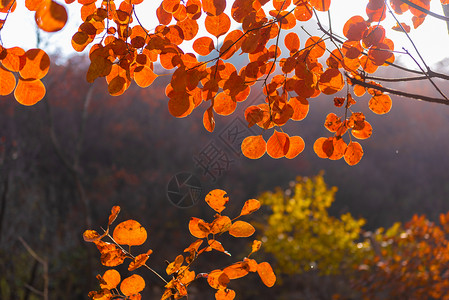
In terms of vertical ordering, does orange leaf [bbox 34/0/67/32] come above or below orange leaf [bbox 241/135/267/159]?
below

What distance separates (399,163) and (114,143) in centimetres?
536

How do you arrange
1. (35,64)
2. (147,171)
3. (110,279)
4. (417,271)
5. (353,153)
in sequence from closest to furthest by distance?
(35,64) < (110,279) < (353,153) < (417,271) < (147,171)

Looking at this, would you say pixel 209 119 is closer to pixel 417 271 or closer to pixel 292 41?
pixel 292 41

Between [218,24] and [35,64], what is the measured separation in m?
0.34

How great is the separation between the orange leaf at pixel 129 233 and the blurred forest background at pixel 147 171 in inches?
130

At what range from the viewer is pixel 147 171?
21.4 feet

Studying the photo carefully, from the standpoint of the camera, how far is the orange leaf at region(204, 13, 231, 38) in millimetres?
798

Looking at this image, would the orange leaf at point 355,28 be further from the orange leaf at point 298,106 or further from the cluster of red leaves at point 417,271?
the cluster of red leaves at point 417,271

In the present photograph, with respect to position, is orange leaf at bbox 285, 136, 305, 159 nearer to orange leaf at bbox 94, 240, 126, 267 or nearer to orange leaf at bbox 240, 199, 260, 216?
orange leaf at bbox 240, 199, 260, 216

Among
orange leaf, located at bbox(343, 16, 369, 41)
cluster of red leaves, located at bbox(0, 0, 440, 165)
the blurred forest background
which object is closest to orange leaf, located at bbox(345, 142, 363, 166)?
cluster of red leaves, located at bbox(0, 0, 440, 165)

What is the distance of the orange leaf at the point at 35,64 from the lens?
0.66 m

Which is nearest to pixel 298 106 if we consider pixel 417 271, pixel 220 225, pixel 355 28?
Answer: pixel 355 28

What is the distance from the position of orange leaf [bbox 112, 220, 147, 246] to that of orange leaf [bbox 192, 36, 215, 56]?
1.15 feet

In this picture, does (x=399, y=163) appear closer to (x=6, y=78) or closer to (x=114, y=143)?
(x=114, y=143)
